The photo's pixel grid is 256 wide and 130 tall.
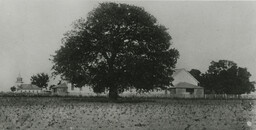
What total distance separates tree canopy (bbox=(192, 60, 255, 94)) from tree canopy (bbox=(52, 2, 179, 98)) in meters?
46.9

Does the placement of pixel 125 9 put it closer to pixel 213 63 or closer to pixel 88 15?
pixel 88 15

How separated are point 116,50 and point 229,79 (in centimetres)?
5094

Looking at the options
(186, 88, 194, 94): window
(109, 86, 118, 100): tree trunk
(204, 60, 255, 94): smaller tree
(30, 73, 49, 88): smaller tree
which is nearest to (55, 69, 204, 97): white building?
(186, 88, 194, 94): window

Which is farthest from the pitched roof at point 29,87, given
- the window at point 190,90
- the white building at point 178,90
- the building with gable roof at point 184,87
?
the window at point 190,90

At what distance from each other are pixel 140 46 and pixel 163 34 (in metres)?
3.19

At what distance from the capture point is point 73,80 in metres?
46.5

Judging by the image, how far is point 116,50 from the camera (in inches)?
1770

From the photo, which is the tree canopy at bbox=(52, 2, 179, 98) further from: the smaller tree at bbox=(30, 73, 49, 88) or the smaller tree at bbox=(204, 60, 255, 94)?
the smaller tree at bbox=(30, 73, 49, 88)

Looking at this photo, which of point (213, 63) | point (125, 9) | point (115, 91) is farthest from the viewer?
point (213, 63)

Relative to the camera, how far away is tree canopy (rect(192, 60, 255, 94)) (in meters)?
88.3

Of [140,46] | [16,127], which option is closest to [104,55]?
[140,46]

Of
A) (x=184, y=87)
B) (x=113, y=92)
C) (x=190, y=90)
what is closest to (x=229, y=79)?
(x=190, y=90)

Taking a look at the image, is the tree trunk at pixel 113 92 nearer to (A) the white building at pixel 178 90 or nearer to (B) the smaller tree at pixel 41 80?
(A) the white building at pixel 178 90

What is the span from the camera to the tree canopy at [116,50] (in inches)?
1700
